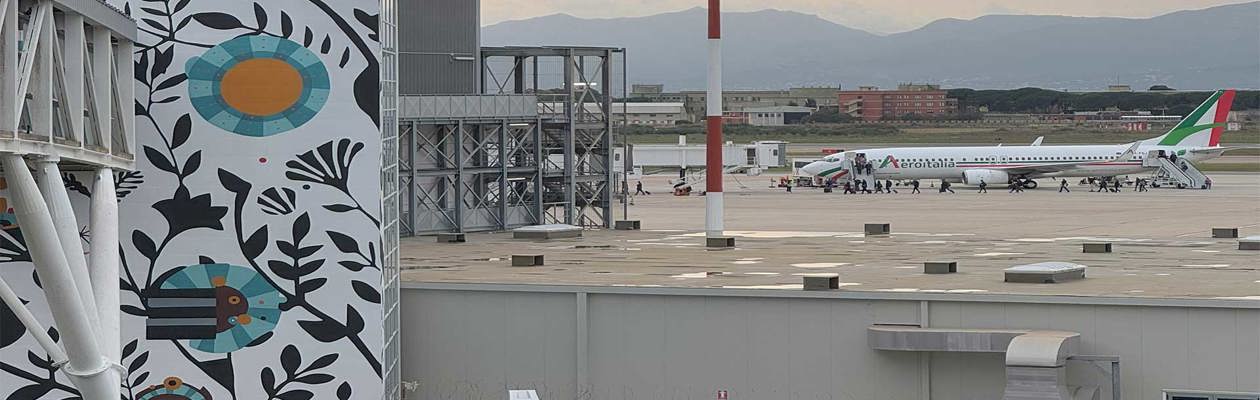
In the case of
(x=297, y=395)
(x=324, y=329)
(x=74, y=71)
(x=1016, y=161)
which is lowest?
(x=297, y=395)

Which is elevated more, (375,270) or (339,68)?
(339,68)

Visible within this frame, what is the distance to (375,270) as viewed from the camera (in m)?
26.7

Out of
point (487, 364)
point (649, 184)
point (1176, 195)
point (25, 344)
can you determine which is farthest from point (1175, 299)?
point (649, 184)

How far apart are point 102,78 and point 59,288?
535cm

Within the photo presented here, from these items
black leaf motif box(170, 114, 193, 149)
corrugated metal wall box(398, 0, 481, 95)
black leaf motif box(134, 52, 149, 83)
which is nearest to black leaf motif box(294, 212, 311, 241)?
black leaf motif box(170, 114, 193, 149)

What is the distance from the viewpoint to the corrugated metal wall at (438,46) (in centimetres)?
4681

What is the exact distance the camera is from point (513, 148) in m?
48.2

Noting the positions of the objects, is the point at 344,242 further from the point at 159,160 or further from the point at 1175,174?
the point at 1175,174

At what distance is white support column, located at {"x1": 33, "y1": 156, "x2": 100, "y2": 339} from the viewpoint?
1759 centimetres

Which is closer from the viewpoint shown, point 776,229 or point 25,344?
point 25,344

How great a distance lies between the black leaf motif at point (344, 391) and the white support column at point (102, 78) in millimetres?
6129

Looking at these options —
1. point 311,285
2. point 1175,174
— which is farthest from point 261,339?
point 1175,174

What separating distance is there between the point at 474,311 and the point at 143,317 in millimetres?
5131

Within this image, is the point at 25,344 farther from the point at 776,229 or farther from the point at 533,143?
the point at 776,229
